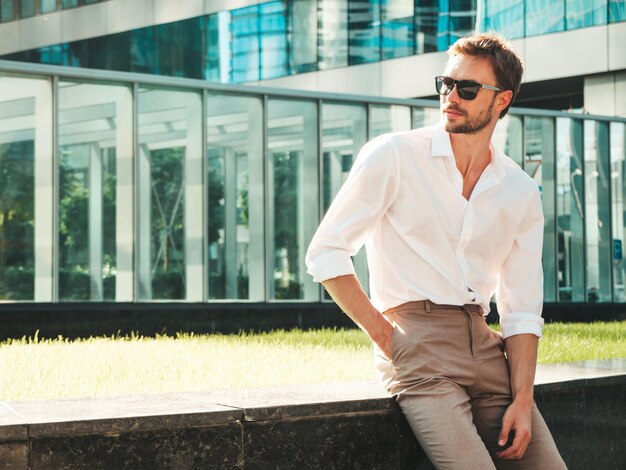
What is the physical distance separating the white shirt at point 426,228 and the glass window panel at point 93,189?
1166 cm

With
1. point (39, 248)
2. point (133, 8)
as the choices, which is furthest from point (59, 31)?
point (39, 248)

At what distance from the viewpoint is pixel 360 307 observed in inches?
139

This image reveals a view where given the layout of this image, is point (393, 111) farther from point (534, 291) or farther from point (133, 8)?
point (133, 8)

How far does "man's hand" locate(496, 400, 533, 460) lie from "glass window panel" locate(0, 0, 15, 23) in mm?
34618

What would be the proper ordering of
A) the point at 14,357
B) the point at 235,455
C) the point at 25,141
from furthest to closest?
the point at 25,141
the point at 14,357
the point at 235,455

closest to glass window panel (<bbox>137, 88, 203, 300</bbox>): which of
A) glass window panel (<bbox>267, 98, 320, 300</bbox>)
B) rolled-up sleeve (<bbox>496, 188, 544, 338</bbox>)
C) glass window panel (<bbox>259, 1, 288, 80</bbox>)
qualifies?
glass window panel (<bbox>267, 98, 320, 300</bbox>)

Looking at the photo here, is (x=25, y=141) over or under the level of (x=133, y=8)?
under

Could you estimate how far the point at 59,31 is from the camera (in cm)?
3444

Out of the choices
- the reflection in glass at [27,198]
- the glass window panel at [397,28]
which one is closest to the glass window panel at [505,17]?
the glass window panel at [397,28]

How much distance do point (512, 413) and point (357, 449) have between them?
59 cm

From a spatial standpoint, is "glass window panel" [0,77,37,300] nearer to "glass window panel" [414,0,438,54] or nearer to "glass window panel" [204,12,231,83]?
"glass window panel" [414,0,438,54]

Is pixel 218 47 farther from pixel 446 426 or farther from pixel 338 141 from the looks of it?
pixel 446 426

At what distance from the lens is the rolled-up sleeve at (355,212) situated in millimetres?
3549

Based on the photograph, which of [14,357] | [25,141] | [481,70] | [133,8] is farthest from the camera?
[133,8]
